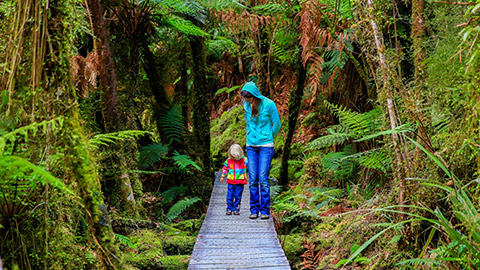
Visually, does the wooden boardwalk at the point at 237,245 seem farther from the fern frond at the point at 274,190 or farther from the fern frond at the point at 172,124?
the fern frond at the point at 172,124

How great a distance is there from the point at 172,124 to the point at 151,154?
2.80 feet

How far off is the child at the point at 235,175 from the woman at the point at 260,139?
0.95 ft

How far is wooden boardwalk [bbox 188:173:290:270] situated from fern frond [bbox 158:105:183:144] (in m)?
2.38

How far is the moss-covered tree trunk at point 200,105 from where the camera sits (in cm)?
696

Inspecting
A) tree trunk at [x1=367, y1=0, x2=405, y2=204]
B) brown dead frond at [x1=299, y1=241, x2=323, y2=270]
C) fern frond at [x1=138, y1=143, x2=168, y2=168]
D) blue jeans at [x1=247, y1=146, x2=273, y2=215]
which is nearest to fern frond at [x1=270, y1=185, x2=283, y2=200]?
blue jeans at [x1=247, y1=146, x2=273, y2=215]

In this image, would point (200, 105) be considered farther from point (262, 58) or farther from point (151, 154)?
point (262, 58)

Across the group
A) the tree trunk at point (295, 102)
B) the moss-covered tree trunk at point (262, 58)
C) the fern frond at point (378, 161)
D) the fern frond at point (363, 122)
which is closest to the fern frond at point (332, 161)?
the fern frond at point (363, 122)

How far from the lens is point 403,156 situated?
2678 millimetres

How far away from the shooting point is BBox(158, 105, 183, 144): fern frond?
733 centimetres

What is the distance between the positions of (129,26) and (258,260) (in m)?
3.95

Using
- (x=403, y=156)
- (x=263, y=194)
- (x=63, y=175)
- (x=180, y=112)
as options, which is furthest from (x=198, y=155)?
(x=63, y=175)

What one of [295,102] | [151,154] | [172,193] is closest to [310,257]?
[295,102]

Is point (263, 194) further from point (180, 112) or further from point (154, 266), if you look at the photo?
point (180, 112)

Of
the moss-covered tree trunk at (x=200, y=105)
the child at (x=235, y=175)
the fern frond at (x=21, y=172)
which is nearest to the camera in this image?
the fern frond at (x=21, y=172)
